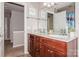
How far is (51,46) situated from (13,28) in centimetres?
48

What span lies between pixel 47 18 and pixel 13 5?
42 cm

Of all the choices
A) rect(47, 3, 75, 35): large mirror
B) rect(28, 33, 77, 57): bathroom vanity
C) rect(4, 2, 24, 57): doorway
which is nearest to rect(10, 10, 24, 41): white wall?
rect(4, 2, 24, 57): doorway

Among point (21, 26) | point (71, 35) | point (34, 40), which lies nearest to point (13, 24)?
point (21, 26)

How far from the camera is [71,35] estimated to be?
1271 millimetres

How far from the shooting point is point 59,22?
1309mm

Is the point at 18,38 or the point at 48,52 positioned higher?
the point at 18,38

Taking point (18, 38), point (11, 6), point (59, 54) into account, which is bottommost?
point (59, 54)

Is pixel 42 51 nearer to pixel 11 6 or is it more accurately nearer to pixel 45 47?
pixel 45 47

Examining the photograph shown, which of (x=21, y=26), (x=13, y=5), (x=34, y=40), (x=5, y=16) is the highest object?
(x=13, y=5)

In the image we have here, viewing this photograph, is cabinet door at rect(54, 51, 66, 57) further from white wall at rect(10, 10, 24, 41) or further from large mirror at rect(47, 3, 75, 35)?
white wall at rect(10, 10, 24, 41)

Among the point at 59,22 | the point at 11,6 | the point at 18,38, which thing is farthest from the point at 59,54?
the point at 11,6

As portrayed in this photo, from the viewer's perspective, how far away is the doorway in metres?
1.24

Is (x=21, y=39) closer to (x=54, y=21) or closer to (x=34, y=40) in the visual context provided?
(x=34, y=40)

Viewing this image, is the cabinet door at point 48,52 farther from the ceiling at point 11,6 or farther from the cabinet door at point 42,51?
the ceiling at point 11,6
